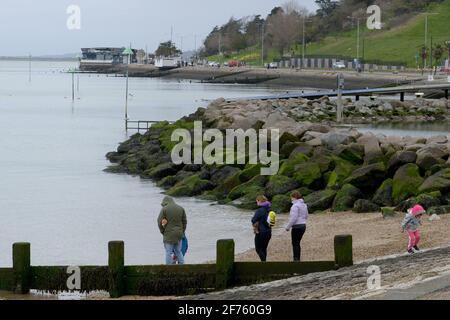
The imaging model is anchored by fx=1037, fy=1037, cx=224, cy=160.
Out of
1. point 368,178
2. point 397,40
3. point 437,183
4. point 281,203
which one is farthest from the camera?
point 397,40

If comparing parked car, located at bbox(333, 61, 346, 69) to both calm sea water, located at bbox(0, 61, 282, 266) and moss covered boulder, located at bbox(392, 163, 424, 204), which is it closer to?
calm sea water, located at bbox(0, 61, 282, 266)

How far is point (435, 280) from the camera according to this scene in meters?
13.4

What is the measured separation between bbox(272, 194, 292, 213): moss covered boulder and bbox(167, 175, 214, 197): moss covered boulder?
193 inches

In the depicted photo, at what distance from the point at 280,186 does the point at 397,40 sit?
128 meters

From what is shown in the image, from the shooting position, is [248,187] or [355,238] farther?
[248,187]

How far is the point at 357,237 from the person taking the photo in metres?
21.6

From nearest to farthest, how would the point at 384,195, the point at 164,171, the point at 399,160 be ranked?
the point at 384,195, the point at 399,160, the point at 164,171

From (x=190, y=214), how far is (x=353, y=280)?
14954mm

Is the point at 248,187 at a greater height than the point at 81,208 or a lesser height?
greater

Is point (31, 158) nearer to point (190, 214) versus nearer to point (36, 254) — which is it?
point (190, 214)

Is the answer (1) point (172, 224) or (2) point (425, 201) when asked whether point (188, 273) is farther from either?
(2) point (425, 201)

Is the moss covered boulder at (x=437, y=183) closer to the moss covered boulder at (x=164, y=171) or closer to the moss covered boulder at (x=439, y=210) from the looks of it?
the moss covered boulder at (x=439, y=210)

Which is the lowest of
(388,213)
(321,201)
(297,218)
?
(321,201)

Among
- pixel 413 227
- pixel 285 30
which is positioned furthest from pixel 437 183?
pixel 285 30
